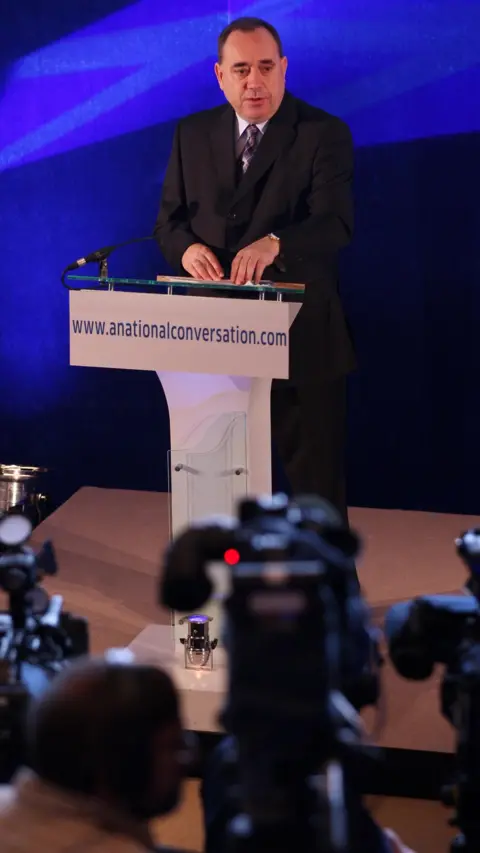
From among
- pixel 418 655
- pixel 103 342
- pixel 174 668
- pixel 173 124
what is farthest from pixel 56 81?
pixel 418 655

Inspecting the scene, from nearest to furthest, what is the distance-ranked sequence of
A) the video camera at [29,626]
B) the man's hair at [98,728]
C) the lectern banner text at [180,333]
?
the man's hair at [98,728] → the video camera at [29,626] → the lectern banner text at [180,333]

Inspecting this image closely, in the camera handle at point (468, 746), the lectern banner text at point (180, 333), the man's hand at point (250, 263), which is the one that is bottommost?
the camera handle at point (468, 746)

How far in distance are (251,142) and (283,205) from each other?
0.74 ft

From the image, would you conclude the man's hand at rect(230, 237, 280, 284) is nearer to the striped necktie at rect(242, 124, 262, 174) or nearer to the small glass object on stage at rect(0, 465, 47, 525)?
the striped necktie at rect(242, 124, 262, 174)

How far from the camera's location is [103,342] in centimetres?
332

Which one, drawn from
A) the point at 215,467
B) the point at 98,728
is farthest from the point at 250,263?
the point at 98,728

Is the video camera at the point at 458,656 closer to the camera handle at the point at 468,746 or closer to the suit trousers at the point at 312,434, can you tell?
the camera handle at the point at 468,746

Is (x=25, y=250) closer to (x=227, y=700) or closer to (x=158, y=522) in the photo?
(x=158, y=522)

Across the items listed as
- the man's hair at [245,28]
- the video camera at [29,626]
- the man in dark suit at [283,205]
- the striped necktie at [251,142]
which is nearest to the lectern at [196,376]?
the man in dark suit at [283,205]

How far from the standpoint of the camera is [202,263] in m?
3.40

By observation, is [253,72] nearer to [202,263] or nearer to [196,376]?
[202,263]

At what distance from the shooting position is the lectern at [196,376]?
3.20m

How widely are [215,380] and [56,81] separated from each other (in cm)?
252

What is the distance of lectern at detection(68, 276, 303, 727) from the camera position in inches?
126
